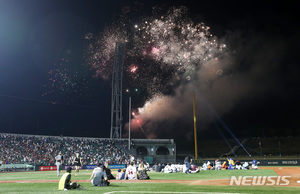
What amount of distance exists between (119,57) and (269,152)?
178ft

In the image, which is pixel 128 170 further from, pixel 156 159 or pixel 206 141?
pixel 206 141

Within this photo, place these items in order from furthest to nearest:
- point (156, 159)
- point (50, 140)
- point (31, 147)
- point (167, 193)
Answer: point (156, 159) → point (50, 140) → point (31, 147) → point (167, 193)

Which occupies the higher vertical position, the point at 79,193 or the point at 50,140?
the point at 50,140

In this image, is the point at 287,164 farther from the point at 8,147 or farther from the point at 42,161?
the point at 8,147

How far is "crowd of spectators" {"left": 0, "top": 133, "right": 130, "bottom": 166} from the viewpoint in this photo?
43250 millimetres

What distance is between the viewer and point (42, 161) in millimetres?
43375

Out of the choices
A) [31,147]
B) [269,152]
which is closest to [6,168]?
[31,147]

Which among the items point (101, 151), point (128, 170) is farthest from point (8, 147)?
point (128, 170)

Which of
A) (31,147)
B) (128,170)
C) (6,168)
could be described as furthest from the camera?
(31,147)

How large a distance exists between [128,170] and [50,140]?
128ft

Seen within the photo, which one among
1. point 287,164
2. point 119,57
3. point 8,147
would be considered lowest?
point 287,164

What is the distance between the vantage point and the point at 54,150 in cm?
4928

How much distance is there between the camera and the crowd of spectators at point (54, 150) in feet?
142

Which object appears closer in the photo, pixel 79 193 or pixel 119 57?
pixel 79 193
